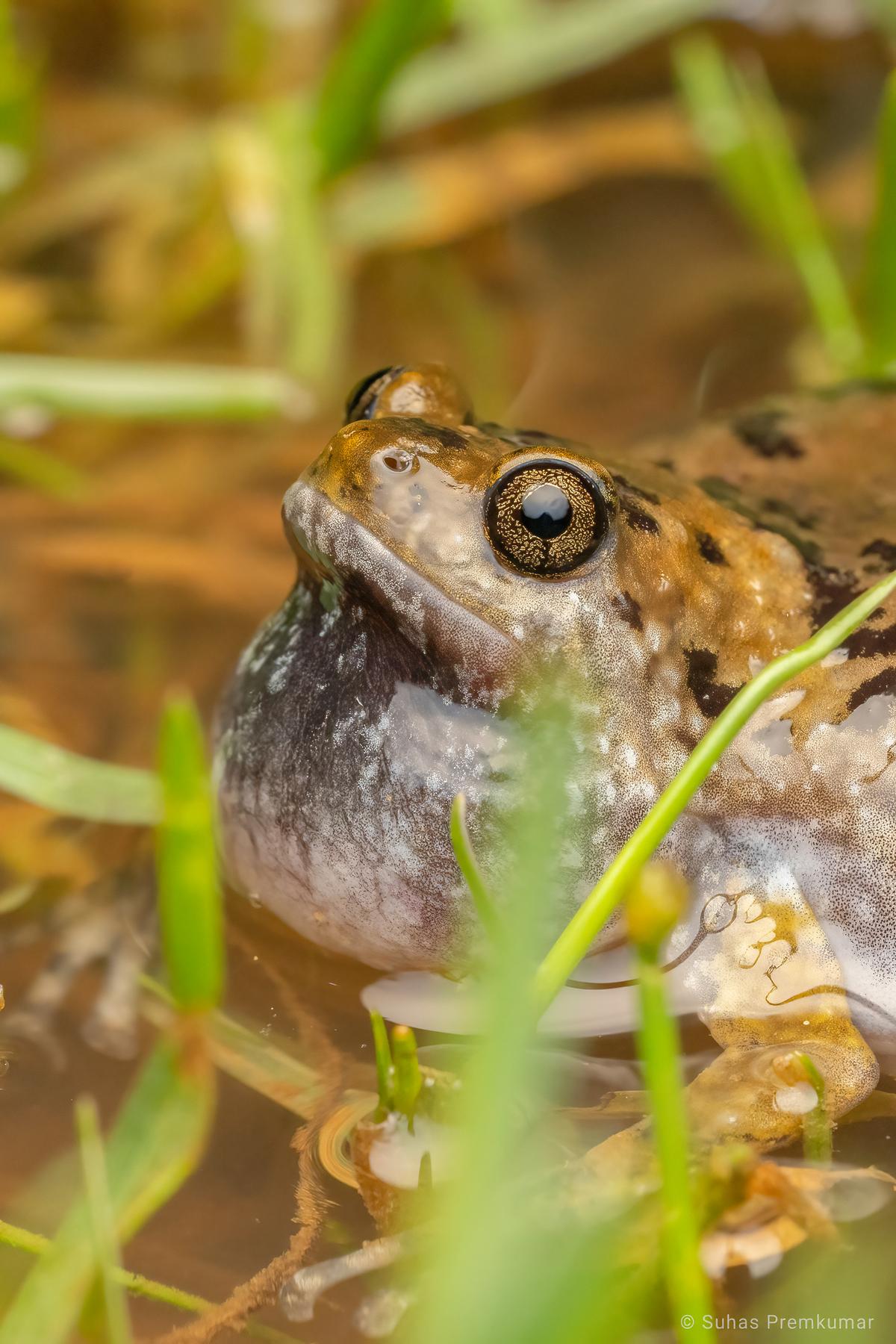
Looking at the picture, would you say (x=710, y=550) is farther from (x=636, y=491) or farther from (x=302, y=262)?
(x=302, y=262)

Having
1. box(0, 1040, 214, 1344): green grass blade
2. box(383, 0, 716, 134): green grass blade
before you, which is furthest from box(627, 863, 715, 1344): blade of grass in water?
box(383, 0, 716, 134): green grass blade

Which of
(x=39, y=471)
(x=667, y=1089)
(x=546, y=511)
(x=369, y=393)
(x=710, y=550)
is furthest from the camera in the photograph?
(x=39, y=471)

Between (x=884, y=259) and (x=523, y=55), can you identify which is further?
(x=523, y=55)

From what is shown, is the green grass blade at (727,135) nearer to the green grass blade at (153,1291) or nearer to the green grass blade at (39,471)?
the green grass blade at (39,471)

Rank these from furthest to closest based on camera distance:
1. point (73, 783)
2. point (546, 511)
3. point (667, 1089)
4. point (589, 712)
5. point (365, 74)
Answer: point (365, 74) → point (73, 783) → point (589, 712) → point (546, 511) → point (667, 1089)

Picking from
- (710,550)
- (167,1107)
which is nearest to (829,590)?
(710,550)

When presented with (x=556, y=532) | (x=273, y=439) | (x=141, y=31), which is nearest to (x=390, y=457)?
(x=556, y=532)

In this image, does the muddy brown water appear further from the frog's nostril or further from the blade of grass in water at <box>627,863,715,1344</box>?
the frog's nostril
